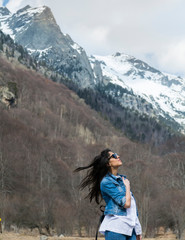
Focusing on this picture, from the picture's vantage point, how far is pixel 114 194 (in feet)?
14.3

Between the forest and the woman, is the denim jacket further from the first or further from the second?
the forest

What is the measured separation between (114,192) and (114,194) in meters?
0.03

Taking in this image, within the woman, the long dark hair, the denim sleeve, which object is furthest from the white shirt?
the long dark hair

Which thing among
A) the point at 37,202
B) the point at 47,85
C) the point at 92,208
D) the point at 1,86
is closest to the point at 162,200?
the point at 92,208

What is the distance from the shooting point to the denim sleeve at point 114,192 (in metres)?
4.29

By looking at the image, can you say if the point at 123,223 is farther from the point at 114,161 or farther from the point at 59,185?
the point at 59,185

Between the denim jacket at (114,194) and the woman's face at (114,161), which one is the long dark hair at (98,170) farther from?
the denim jacket at (114,194)

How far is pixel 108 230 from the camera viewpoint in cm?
428

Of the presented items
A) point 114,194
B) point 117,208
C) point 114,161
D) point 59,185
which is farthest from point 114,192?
point 59,185

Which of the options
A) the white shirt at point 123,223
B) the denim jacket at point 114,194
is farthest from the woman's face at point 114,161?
the white shirt at point 123,223

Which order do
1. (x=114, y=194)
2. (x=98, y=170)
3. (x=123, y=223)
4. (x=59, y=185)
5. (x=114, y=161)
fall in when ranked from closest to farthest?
(x=123, y=223) < (x=114, y=194) < (x=114, y=161) < (x=98, y=170) < (x=59, y=185)

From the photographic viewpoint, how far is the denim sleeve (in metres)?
4.29

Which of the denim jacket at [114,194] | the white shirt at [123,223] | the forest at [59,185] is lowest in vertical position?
the forest at [59,185]

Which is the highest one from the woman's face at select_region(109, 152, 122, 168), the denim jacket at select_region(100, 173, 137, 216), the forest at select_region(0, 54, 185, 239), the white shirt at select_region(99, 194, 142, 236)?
the woman's face at select_region(109, 152, 122, 168)
